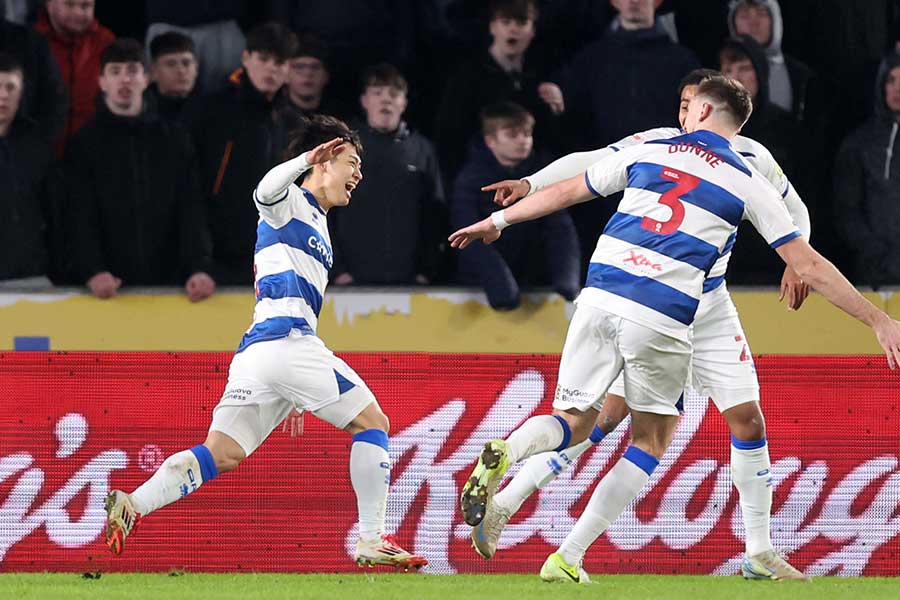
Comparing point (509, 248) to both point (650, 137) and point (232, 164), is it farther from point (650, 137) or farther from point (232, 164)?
point (650, 137)

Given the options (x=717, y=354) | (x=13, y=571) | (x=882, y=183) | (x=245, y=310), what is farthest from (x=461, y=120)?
(x=13, y=571)

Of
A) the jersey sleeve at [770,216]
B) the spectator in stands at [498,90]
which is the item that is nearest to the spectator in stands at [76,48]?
the spectator in stands at [498,90]

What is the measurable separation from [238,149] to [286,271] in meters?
2.42

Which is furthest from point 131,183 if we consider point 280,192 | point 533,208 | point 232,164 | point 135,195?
Answer: point 533,208

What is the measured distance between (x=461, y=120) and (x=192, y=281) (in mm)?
1812

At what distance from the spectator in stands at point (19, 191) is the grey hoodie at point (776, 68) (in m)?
4.01

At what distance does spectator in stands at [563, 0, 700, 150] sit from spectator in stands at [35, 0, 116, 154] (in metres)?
2.70

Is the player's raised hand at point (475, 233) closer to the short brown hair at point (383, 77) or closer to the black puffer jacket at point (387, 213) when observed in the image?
the black puffer jacket at point (387, 213)

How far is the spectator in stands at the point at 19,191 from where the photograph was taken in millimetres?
8234

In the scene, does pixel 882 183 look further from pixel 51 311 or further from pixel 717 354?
pixel 51 311

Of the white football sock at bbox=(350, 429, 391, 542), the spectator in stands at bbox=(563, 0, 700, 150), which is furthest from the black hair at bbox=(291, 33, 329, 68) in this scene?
the white football sock at bbox=(350, 429, 391, 542)

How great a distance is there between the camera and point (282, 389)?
621cm

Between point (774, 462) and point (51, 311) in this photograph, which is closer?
point (774, 462)

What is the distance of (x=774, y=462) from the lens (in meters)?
6.98
